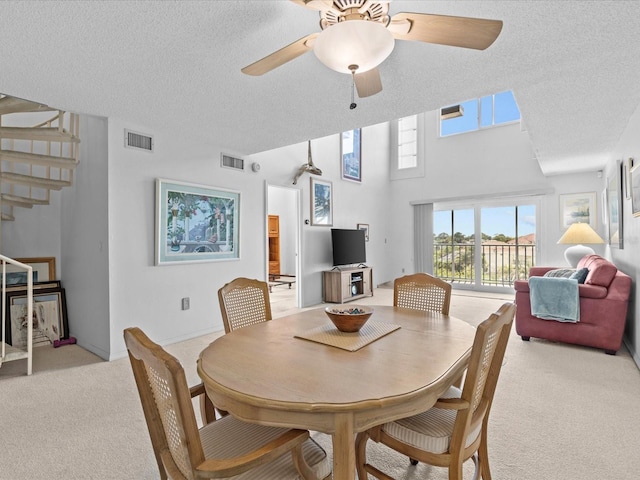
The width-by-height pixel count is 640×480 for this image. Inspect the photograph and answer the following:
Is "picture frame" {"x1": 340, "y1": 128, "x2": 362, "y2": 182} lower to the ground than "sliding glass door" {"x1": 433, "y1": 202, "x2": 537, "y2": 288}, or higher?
higher

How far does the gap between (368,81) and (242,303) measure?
153 cm

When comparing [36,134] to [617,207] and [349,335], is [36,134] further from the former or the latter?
[617,207]

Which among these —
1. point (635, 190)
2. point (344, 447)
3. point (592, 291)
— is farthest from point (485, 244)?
point (344, 447)

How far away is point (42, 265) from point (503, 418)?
16.0 ft

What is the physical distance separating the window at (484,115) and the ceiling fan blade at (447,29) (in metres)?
6.04

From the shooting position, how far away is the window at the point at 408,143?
7.93 metres

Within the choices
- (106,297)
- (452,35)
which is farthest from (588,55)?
(106,297)

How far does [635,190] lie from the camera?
299 centimetres

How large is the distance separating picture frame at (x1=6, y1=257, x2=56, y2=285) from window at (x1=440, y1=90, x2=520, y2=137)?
727 cm

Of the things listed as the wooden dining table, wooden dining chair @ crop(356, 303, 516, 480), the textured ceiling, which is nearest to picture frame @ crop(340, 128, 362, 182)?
the textured ceiling

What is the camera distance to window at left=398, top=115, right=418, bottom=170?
7934 millimetres

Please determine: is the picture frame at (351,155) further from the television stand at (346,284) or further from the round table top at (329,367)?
the round table top at (329,367)

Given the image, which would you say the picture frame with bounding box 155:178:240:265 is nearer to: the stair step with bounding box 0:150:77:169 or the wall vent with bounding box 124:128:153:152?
the wall vent with bounding box 124:128:153:152

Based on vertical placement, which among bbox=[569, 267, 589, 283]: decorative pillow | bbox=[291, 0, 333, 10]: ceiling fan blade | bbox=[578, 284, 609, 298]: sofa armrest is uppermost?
bbox=[291, 0, 333, 10]: ceiling fan blade
